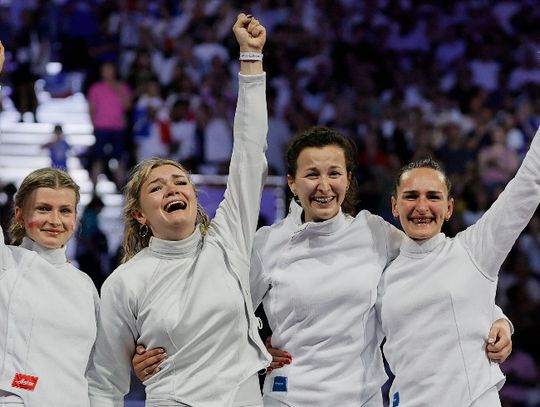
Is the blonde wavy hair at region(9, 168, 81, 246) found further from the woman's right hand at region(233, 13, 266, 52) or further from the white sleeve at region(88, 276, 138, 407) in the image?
the woman's right hand at region(233, 13, 266, 52)

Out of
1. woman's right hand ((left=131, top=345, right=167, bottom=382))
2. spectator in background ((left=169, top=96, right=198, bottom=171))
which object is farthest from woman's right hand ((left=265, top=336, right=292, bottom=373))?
spectator in background ((left=169, top=96, right=198, bottom=171))

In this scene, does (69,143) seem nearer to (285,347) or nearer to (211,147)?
(211,147)

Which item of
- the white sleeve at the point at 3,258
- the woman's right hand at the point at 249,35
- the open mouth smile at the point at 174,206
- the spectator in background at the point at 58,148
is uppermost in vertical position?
the spectator in background at the point at 58,148

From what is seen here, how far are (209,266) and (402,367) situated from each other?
2.65 feet

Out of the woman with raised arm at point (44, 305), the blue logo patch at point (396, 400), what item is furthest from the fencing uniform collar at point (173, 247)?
the blue logo patch at point (396, 400)

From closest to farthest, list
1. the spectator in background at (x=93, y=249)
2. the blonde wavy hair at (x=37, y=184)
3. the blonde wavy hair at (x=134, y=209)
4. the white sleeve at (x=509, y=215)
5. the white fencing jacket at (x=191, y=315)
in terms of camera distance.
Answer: the white fencing jacket at (x=191, y=315), the white sleeve at (x=509, y=215), the blonde wavy hair at (x=37, y=184), the blonde wavy hair at (x=134, y=209), the spectator in background at (x=93, y=249)

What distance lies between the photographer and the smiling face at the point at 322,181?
13.8 ft

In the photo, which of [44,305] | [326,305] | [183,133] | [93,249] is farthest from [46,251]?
[183,133]

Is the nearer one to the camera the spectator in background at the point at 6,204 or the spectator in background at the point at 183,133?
the spectator in background at the point at 6,204

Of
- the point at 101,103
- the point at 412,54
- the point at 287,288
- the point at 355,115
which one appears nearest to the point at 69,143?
the point at 101,103

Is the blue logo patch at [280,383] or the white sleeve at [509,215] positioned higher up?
the white sleeve at [509,215]

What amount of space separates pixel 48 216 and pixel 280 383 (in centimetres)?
108

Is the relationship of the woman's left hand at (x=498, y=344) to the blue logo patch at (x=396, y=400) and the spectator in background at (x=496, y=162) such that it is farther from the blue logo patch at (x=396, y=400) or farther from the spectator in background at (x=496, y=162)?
the spectator in background at (x=496, y=162)

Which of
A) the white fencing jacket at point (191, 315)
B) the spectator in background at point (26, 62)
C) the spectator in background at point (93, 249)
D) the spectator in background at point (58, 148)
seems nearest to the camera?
the white fencing jacket at point (191, 315)
